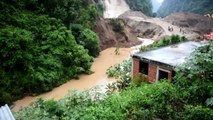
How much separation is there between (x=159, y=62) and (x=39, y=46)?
383 inches

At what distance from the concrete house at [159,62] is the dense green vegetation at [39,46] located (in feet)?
21.2

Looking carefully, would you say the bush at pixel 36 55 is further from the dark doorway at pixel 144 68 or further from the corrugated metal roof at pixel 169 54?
the corrugated metal roof at pixel 169 54

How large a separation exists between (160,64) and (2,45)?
9779mm

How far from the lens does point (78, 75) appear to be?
20672 millimetres

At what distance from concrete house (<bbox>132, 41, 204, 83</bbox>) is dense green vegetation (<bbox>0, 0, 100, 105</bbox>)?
21.2 feet

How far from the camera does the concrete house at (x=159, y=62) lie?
1324 centimetres

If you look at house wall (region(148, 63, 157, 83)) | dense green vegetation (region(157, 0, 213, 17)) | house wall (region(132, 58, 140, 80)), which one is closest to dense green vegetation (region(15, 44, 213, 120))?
house wall (region(148, 63, 157, 83))

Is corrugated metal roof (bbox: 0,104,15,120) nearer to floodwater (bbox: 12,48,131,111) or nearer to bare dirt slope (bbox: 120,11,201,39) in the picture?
floodwater (bbox: 12,48,131,111)

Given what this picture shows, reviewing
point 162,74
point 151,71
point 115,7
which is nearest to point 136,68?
point 151,71

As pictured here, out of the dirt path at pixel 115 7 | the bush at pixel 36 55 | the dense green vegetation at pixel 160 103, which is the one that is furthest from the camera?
the dirt path at pixel 115 7

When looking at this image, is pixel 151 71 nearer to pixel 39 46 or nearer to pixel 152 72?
pixel 152 72

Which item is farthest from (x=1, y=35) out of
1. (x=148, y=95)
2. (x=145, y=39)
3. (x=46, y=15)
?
(x=145, y=39)

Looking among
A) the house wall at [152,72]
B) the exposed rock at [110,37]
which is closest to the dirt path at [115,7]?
the exposed rock at [110,37]

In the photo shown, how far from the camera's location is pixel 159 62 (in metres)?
13.4
